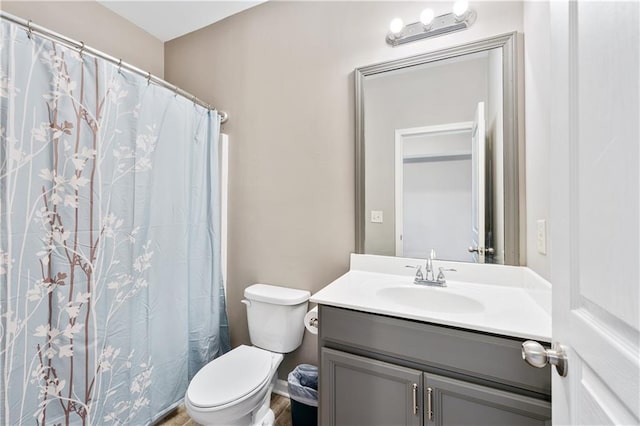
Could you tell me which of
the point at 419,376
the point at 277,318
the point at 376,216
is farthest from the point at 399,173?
the point at 277,318

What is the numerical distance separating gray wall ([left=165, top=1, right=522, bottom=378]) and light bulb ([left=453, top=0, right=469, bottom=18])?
2.9 inches

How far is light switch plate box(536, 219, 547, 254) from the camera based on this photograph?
3.35ft

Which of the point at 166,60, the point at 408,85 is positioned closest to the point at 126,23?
the point at 166,60

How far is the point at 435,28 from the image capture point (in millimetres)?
1382

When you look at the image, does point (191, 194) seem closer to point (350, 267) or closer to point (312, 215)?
point (312, 215)

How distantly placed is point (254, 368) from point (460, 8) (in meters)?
2.00

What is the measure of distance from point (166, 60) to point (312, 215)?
5.93 ft

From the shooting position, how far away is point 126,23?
6.46 ft

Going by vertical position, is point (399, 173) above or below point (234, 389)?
above

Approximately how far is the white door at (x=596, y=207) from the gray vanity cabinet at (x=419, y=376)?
0.27 m

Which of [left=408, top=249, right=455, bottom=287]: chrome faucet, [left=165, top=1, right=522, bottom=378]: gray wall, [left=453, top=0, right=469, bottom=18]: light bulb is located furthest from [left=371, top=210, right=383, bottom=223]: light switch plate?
[left=453, top=0, right=469, bottom=18]: light bulb

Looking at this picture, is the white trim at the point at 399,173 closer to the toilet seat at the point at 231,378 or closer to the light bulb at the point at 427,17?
the light bulb at the point at 427,17

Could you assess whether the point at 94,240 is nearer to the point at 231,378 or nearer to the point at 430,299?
the point at 231,378

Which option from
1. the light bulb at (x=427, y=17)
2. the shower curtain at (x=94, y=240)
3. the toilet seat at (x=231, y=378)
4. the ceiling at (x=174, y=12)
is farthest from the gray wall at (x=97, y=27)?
the toilet seat at (x=231, y=378)
